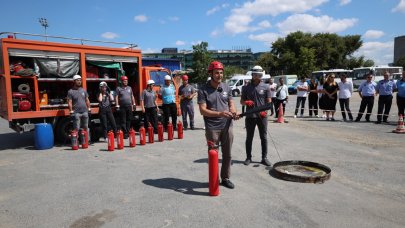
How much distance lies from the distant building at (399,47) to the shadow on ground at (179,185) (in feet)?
379

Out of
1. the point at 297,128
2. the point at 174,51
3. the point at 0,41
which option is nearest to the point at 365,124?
the point at 297,128

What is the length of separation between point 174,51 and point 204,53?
81.1 m

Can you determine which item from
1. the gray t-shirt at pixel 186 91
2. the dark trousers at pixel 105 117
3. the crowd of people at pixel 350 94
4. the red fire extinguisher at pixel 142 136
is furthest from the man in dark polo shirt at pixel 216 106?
the crowd of people at pixel 350 94

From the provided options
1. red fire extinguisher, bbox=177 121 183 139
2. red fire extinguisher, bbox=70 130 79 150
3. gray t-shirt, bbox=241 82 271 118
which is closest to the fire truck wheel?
red fire extinguisher, bbox=70 130 79 150

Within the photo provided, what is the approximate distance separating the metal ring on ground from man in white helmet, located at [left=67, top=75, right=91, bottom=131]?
5517mm

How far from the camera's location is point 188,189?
5152 millimetres

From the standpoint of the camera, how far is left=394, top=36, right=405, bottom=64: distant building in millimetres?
100000

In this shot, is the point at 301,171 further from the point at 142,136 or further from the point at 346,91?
the point at 346,91

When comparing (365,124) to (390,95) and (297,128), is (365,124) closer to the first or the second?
(390,95)

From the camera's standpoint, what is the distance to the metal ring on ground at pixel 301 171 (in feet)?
17.8

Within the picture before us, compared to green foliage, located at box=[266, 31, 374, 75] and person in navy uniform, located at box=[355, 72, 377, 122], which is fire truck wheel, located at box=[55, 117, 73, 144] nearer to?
person in navy uniform, located at box=[355, 72, 377, 122]

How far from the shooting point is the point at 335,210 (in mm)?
4277

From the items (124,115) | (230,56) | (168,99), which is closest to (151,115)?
(168,99)

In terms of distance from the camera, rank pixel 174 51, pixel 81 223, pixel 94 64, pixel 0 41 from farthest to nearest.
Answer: pixel 174 51, pixel 94 64, pixel 0 41, pixel 81 223
